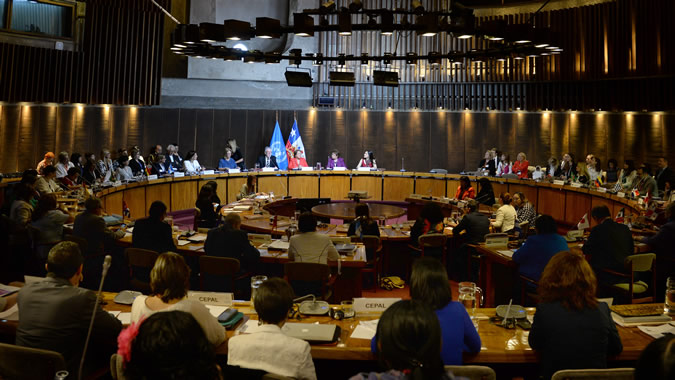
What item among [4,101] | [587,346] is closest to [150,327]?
[587,346]

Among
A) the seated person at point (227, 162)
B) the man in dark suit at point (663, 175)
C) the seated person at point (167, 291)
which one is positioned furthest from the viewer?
the seated person at point (227, 162)

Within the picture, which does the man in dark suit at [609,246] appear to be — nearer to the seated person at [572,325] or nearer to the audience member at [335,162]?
the seated person at [572,325]

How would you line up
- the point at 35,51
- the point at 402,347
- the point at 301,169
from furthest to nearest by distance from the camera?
1. the point at 301,169
2. the point at 35,51
3. the point at 402,347

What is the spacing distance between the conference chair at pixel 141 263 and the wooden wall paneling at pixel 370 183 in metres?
9.28

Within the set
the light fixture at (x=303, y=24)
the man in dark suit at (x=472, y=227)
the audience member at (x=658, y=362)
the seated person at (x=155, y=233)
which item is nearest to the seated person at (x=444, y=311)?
the audience member at (x=658, y=362)

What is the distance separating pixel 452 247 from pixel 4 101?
903cm

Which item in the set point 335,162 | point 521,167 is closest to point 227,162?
point 335,162

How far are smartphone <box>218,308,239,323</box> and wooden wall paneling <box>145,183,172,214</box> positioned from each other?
8165 mm

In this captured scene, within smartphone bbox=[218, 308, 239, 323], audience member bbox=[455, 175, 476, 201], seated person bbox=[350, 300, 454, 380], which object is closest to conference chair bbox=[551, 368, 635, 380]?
seated person bbox=[350, 300, 454, 380]

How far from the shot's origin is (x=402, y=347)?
1.93 metres

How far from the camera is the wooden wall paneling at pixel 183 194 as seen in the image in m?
11.8

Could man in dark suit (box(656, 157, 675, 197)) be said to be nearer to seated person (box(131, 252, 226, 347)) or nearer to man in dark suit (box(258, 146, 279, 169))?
man in dark suit (box(258, 146, 279, 169))

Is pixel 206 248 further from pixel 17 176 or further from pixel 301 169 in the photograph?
pixel 301 169

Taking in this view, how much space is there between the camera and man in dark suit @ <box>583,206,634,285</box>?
529 cm
